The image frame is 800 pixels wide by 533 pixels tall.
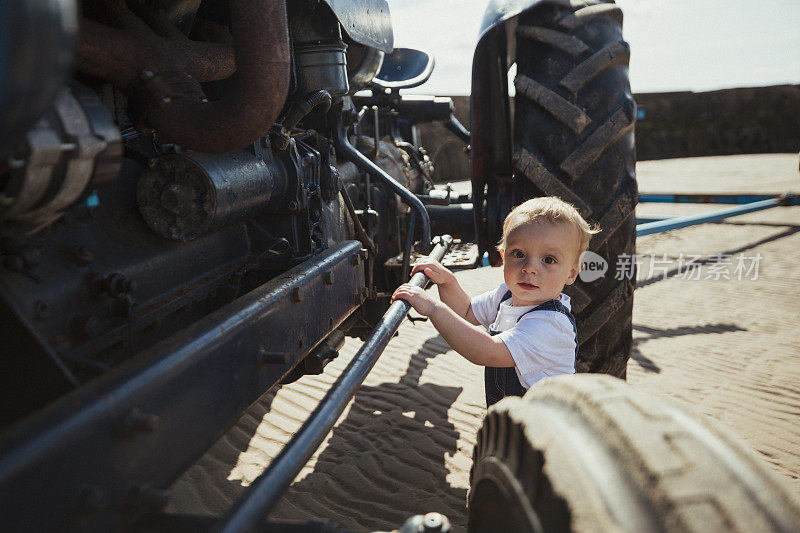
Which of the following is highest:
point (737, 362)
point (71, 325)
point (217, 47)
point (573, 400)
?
point (217, 47)

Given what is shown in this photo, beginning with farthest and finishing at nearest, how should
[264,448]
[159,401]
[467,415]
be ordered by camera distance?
[467,415] < [264,448] < [159,401]

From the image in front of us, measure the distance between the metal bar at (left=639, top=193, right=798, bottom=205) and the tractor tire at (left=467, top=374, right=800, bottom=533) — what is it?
7801mm

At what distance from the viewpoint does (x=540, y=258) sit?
179cm

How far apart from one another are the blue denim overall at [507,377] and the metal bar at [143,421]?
68 centimetres

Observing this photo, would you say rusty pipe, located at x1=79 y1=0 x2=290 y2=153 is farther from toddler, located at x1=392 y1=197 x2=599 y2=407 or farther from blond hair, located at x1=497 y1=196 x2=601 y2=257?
blond hair, located at x1=497 y1=196 x2=601 y2=257

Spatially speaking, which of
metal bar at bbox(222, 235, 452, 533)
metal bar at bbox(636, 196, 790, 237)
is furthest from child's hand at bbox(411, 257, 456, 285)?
metal bar at bbox(636, 196, 790, 237)

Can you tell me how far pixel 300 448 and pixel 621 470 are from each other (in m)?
0.52

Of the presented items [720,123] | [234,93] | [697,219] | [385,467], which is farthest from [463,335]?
[720,123]

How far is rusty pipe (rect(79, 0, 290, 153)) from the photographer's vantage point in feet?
4.60

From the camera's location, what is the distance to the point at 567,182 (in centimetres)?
242

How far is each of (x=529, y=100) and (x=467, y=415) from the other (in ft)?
5.49

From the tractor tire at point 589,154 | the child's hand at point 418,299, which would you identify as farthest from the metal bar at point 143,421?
the tractor tire at point 589,154

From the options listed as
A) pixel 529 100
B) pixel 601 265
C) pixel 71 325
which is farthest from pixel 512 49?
pixel 71 325

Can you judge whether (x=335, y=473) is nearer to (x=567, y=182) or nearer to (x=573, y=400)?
(x=567, y=182)
